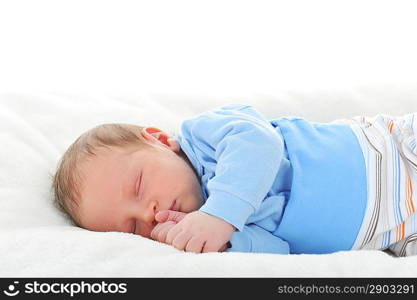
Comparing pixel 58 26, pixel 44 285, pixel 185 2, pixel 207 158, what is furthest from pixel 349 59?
pixel 44 285

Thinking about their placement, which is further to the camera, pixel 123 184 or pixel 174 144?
pixel 174 144

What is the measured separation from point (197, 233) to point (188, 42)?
132 cm

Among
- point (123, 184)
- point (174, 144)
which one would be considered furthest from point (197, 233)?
point (174, 144)

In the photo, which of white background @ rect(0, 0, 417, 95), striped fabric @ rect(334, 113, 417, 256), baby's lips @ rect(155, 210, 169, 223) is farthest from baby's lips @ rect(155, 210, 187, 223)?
white background @ rect(0, 0, 417, 95)

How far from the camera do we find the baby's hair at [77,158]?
1.34 meters

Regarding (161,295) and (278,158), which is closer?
(161,295)

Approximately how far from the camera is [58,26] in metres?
2.31

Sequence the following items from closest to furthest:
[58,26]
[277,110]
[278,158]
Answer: [278,158] → [277,110] → [58,26]

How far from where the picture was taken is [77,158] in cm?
135

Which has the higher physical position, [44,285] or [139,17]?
[139,17]

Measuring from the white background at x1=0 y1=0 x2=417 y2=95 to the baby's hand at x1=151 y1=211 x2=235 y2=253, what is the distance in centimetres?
100

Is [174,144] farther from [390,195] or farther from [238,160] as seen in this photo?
[390,195]

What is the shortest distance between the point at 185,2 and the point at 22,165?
114cm

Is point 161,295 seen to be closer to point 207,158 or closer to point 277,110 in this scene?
point 207,158
